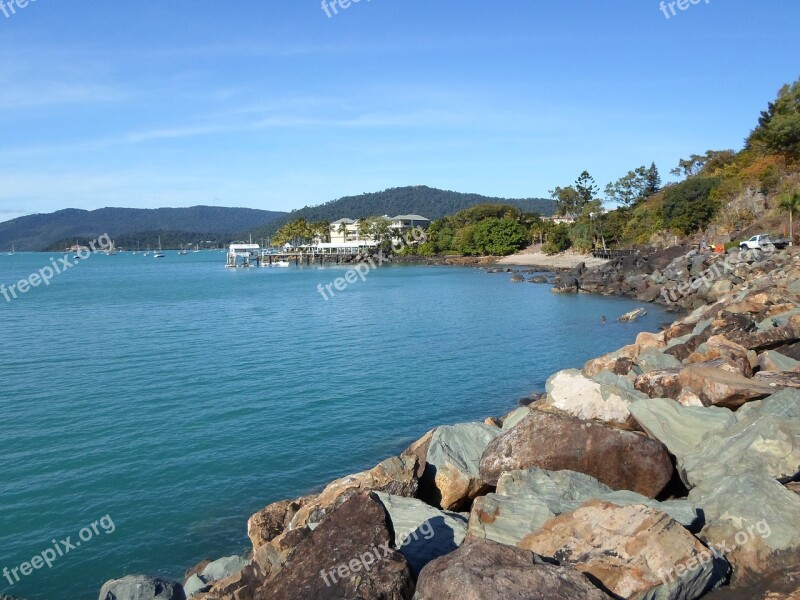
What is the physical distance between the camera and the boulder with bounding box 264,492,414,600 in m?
5.88

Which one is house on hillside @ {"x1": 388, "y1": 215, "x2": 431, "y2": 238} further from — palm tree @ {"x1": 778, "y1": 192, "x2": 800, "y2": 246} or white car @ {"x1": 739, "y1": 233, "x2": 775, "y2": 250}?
palm tree @ {"x1": 778, "y1": 192, "x2": 800, "y2": 246}

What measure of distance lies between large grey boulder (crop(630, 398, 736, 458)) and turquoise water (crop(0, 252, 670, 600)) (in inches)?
302

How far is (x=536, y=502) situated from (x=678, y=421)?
318 centimetres

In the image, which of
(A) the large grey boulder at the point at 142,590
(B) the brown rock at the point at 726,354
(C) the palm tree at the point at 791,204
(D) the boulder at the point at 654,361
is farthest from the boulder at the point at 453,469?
(C) the palm tree at the point at 791,204

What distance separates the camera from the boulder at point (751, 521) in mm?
6352

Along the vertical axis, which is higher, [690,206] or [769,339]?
[690,206]

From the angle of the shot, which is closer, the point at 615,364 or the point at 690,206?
the point at 615,364

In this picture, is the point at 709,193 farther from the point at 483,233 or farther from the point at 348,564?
the point at 348,564

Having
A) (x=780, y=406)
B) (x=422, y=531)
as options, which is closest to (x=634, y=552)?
(x=422, y=531)

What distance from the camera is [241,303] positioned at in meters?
56.4

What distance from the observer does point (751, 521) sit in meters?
6.64

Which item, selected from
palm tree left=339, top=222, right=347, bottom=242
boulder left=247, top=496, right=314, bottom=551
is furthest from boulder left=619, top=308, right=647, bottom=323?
palm tree left=339, top=222, right=347, bottom=242

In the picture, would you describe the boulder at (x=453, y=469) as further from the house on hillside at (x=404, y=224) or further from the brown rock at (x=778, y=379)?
the house on hillside at (x=404, y=224)

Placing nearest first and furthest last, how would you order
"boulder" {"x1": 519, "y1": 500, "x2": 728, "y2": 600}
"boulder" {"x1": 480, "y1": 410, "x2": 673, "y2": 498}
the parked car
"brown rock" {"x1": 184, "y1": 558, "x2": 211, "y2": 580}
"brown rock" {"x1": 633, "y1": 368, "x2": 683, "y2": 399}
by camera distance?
"boulder" {"x1": 519, "y1": 500, "x2": 728, "y2": 600} < "boulder" {"x1": 480, "y1": 410, "x2": 673, "y2": 498} < "brown rock" {"x1": 184, "y1": 558, "x2": 211, "y2": 580} < "brown rock" {"x1": 633, "y1": 368, "x2": 683, "y2": 399} < the parked car
